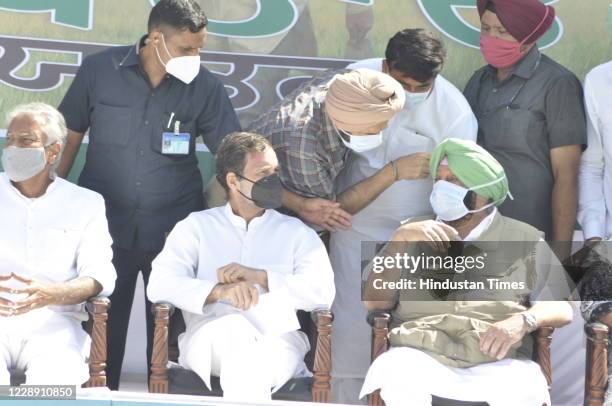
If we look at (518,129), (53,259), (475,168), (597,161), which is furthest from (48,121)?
(597,161)

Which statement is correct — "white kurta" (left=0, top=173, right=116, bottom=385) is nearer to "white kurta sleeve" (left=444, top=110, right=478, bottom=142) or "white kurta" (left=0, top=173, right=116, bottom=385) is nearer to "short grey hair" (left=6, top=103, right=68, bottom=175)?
"short grey hair" (left=6, top=103, right=68, bottom=175)

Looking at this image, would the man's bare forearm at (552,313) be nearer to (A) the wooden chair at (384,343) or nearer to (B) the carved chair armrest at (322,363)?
(A) the wooden chair at (384,343)

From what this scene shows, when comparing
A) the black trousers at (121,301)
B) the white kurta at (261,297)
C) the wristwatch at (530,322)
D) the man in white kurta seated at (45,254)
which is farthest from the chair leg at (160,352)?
the wristwatch at (530,322)

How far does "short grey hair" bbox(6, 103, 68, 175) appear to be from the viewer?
16.7ft

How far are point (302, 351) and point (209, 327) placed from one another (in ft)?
1.32

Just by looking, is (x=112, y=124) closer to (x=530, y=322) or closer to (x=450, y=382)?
(x=450, y=382)

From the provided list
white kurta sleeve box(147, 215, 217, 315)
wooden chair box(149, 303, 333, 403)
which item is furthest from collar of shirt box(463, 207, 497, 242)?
white kurta sleeve box(147, 215, 217, 315)

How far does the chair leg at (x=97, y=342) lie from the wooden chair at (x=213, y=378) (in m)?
0.19

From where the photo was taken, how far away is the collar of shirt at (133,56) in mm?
5520

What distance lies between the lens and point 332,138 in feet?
17.4

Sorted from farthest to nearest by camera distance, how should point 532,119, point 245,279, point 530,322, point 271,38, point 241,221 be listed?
point 271,38 → point 532,119 → point 241,221 → point 245,279 → point 530,322

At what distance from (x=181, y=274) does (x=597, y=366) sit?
5.42 feet

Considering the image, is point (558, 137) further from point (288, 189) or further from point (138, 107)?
point (138, 107)

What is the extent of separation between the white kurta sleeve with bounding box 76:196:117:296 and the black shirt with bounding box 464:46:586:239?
173cm
